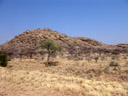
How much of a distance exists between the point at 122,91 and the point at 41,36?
38.7 meters

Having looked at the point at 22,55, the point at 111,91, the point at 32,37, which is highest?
the point at 32,37

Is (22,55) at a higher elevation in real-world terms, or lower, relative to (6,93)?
higher

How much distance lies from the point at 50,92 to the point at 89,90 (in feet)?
7.18

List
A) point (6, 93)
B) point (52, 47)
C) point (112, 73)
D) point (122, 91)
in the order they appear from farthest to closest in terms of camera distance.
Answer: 1. point (52, 47)
2. point (112, 73)
3. point (122, 91)
4. point (6, 93)

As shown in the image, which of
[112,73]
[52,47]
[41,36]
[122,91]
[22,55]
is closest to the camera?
[122,91]

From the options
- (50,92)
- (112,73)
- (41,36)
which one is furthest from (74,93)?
(41,36)

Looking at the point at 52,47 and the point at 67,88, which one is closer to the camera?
the point at 67,88

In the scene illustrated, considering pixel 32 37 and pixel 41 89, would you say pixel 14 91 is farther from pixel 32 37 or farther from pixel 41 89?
pixel 32 37

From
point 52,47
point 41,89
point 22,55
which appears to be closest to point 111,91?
point 41,89

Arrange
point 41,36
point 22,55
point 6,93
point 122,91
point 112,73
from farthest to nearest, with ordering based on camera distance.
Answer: point 41,36 → point 22,55 → point 112,73 → point 122,91 → point 6,93

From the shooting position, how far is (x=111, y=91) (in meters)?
7.29

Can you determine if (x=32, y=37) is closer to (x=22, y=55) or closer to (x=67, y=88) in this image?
(x=22, y=55)

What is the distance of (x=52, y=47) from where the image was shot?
20.8m

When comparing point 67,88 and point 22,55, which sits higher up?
point 22,55
